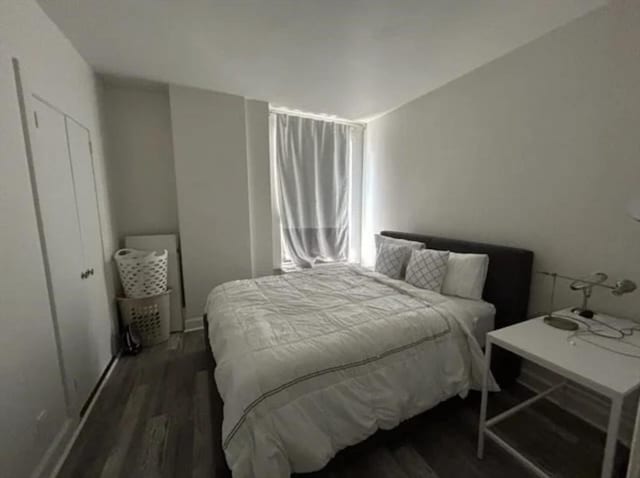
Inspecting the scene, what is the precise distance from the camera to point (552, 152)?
6.38 feet

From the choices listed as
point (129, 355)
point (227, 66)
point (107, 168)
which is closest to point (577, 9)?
point (227, 66)

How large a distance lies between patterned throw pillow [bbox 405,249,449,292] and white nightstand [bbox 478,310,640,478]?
741mm

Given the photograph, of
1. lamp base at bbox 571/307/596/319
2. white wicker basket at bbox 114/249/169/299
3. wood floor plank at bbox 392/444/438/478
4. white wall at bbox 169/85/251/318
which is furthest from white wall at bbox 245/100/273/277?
Answer: lamp base at bbox 571/307/596/319

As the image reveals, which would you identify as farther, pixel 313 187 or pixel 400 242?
pixel 313 187

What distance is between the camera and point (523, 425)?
5.68ft

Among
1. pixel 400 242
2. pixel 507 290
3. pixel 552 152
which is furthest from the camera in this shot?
pixel 400 242

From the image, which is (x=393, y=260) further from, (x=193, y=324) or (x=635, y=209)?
(x=193, y=324)

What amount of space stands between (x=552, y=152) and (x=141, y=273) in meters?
3.65

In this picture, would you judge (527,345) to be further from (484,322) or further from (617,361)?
(484,322)

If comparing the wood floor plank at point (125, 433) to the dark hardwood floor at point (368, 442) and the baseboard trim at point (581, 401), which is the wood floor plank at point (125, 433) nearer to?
the dark hardwood floor at point (368, 442)

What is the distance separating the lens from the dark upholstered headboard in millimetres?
2029

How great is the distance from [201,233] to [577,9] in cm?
358

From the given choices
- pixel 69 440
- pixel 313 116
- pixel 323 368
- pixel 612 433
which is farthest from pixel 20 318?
pixel 313 116

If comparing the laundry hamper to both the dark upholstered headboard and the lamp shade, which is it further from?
the lamp shade
